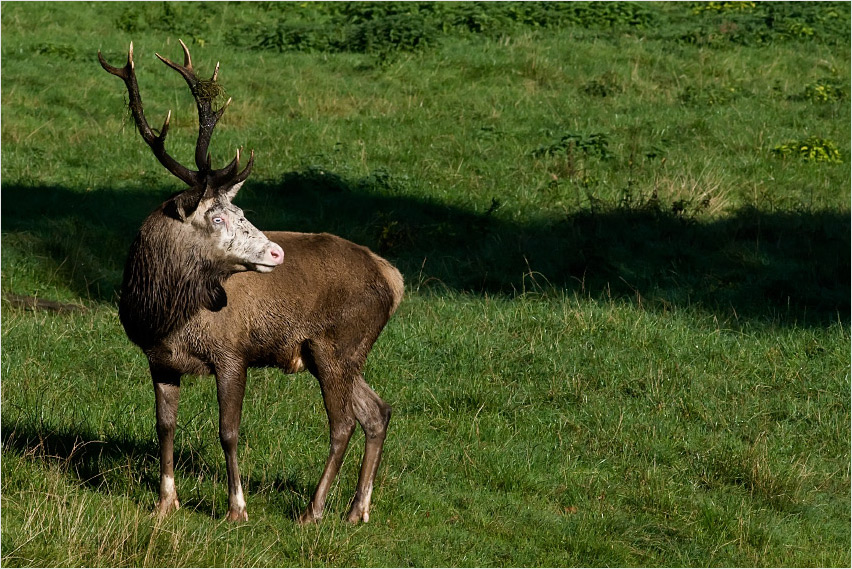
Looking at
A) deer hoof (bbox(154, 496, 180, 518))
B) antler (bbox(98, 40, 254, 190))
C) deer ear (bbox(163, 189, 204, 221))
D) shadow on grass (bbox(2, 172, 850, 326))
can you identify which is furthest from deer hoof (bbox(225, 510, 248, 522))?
shadow on grass (bbox(2, 172, 850, 326))

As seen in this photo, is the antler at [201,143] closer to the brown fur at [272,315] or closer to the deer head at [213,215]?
the deer head at [213,215]

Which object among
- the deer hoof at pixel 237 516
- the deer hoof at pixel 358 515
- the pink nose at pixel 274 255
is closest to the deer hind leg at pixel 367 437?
the deer hoof at pixel 358 515

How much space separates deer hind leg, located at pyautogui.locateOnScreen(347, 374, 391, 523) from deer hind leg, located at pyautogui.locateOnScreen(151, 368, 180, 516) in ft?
3.86

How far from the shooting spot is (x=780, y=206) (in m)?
15.7

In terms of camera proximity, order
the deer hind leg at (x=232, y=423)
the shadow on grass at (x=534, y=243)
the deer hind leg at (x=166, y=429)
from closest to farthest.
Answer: the deer hind leg at (x=232, y=423) < the deer hind leg at (x=166, y=429) < the shadow on grass at (x=534, y=243)

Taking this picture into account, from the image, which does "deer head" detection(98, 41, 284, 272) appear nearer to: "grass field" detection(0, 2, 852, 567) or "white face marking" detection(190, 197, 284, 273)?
"white face marking" detection(190, 197, 284, 273)

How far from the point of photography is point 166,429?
7.05 m

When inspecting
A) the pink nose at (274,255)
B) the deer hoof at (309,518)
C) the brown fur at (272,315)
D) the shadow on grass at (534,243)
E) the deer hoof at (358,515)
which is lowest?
the shadow on grass at (534,243)

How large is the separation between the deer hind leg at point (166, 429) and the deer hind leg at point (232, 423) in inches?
13.3

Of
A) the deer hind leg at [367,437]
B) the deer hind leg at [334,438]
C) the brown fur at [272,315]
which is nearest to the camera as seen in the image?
the brown fur at [272,315]

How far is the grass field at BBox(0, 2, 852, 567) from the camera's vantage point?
759cm

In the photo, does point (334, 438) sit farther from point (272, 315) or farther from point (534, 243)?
point (534, 243)

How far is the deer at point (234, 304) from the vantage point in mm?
6684

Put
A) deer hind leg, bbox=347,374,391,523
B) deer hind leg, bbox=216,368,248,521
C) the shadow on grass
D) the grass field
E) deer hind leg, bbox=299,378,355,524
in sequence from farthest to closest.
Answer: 1. the shadow on grass
2. the grass field
3. deer hind leg, bbox=347,374,391,523
4. deer hind leg, bbox=299,378,355,524
5. deer hind leg, bbox=216,368,248,521
